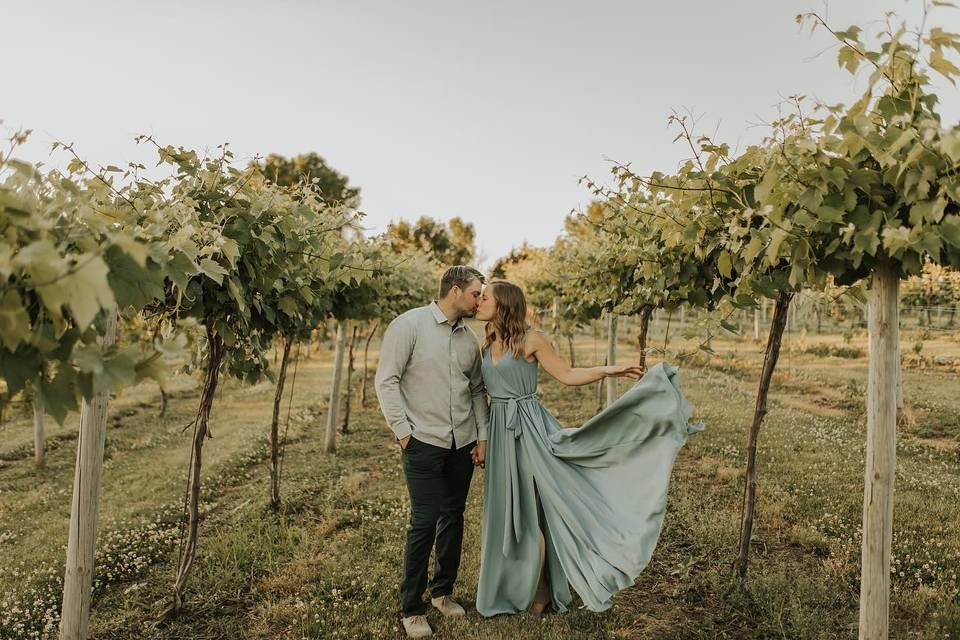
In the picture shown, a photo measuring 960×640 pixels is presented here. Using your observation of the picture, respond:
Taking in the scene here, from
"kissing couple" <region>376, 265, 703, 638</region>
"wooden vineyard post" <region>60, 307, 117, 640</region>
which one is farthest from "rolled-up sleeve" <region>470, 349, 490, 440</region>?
"wooden vineyard post" <region>60, 307, 117, 640</region>

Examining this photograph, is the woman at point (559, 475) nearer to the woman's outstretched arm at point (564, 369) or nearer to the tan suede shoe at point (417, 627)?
the woman's outstretched arm at point (564, 369)

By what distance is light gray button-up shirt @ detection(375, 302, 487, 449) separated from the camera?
4004 millimetres

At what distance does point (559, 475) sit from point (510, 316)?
1082mm

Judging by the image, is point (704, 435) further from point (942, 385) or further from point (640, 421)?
point (942, 385)

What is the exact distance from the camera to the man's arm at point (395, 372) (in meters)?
3.96

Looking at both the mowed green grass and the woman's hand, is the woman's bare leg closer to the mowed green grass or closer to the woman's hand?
the mowed green grass

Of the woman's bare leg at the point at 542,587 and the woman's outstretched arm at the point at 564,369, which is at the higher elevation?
the woman's outstretched arm at the point at 564,369

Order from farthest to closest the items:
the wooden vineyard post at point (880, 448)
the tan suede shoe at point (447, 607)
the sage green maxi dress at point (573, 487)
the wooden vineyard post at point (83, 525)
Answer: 1. the tan suede shoe at point (447, 607)
2. the sage green maxi dress at point (573, 487)
3. the wooden vineyard post at point (83, 525)
4. the wooden vineyard post at point (880, 448)

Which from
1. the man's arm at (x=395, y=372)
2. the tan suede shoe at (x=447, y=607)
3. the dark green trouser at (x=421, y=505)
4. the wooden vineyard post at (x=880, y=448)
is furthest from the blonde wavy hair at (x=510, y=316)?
the wooden vineyard post at (x=880, y=448)

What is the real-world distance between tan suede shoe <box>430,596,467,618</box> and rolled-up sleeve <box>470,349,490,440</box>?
1.11 m

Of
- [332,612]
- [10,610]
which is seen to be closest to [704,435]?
[332,612]

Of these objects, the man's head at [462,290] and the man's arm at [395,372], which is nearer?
the man's arm at [395,372]

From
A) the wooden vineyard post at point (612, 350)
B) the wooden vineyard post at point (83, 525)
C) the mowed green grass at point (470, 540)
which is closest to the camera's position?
Answer: the wooden vineyard post at point (83, 525)

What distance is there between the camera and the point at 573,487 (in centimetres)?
413
